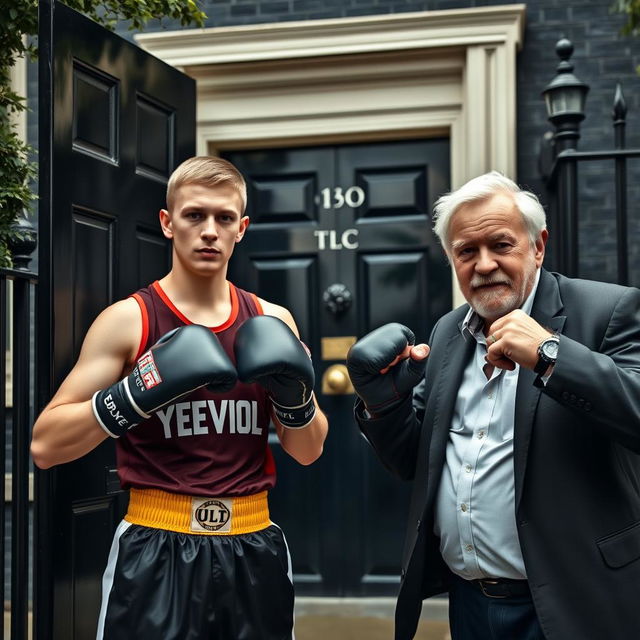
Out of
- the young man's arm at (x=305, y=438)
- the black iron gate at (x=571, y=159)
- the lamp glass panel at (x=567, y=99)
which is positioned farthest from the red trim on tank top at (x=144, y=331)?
the lamp glass panel at (x=567, y=99)

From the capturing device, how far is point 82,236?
3.36 metres

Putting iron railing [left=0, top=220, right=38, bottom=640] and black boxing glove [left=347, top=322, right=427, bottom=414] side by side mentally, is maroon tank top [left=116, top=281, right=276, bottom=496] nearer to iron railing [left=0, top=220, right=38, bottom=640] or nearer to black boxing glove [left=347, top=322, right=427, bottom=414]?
black boxing glove [left=347, top=322, right=427, bottom=414]

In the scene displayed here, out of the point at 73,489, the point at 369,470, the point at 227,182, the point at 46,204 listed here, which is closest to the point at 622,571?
the point at 227,182

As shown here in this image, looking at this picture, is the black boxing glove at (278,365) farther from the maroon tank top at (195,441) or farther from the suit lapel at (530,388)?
the suit lapel at (530,388)

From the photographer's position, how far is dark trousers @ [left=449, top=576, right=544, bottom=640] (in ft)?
8.00

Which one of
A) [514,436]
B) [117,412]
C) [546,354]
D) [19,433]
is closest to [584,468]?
[514,436]

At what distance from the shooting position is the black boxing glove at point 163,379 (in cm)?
237

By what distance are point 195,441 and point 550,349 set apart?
38.8 inches

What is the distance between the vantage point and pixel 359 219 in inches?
215

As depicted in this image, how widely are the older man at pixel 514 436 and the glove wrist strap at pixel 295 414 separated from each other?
0.16 metres

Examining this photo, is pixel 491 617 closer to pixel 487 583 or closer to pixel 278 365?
pixel 487 583

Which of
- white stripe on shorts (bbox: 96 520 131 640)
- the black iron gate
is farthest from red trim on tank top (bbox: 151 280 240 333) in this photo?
the black iron gate

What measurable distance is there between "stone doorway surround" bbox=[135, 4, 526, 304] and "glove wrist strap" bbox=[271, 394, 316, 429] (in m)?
2.65

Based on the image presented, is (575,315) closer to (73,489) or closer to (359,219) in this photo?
(73,489)
